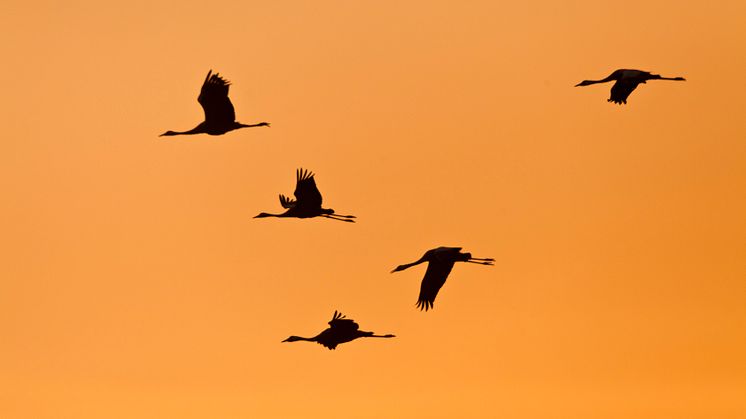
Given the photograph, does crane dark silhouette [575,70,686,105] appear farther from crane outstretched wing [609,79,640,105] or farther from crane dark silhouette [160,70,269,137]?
crane dark silhouette [160,70,269,137]

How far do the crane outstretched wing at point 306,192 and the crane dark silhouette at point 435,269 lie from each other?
3419 millimetres

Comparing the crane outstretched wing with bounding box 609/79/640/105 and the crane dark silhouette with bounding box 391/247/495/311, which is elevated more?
the crane outstretched wing with bounding box 609/79/640/105

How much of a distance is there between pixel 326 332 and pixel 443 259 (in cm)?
477

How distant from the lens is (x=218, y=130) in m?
70.8

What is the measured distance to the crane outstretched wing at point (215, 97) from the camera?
228ft

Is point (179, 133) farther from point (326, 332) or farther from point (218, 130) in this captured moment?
point (326, 332)

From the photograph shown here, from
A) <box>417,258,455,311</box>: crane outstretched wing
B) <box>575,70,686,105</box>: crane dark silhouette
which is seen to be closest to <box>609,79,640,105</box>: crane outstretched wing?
<box>575,70,686,105</box>: crane dark silhouette

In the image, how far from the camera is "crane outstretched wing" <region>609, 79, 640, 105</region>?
6994cm

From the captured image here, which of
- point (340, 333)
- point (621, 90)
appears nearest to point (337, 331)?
point (340, 333)

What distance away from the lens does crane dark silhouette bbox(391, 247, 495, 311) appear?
6731cm

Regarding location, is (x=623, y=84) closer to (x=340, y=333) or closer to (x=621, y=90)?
(x=621, y=90)

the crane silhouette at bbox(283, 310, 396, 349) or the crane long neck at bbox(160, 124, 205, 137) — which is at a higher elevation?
the crane long neck at bbox(160, 124, 205, 137)

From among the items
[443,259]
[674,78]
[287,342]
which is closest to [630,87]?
[674,78]

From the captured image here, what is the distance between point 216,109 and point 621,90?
34.3ft
